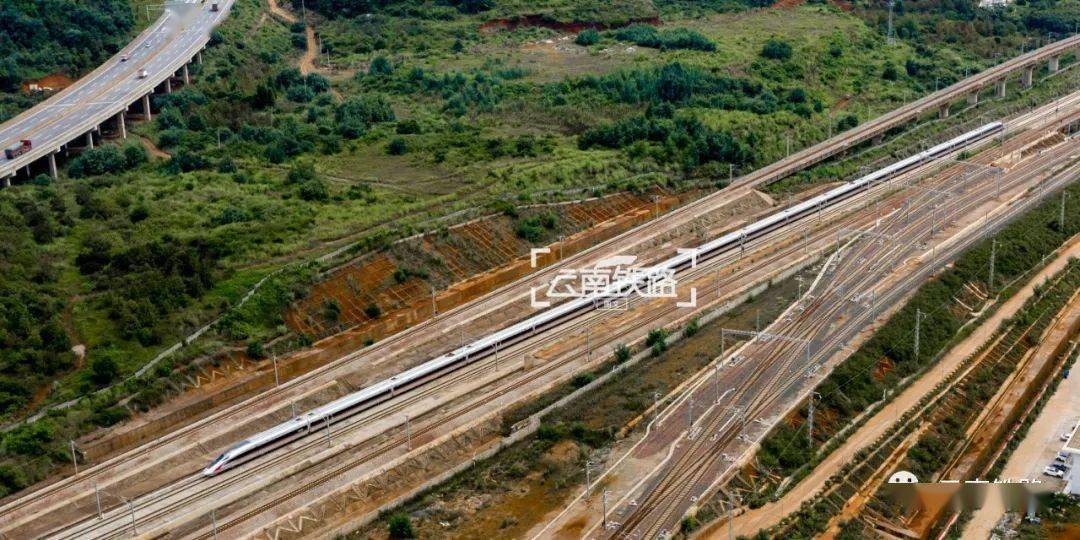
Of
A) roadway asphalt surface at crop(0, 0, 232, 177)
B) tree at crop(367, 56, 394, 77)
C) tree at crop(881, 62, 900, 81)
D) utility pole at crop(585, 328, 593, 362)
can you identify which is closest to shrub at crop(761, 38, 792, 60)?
tree at crop(881, 62, 900, 81)

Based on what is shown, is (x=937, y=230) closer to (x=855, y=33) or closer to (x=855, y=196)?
(x=855, y=196)

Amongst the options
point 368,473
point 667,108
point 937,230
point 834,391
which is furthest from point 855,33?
point 368,473

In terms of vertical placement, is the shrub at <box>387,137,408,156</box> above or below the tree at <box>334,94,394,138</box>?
below

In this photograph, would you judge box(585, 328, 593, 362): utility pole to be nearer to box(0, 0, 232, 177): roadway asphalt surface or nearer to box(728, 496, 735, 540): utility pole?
box(728, 496, 735, 540): utility pole

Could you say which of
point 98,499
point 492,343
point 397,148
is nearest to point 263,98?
point 397,148

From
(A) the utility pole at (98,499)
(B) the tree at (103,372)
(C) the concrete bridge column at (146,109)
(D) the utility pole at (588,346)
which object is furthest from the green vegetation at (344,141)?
(D) the utility pole at (588,346)

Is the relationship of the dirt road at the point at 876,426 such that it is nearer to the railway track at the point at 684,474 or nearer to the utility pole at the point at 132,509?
the railway track at the point at 684,474

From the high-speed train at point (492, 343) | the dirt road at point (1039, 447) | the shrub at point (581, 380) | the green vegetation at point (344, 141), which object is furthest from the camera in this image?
the shrub at point (581, 380)
